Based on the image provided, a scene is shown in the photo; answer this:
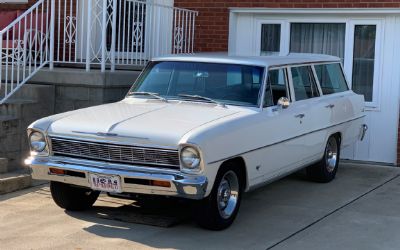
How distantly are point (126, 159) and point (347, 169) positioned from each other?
4692 mm

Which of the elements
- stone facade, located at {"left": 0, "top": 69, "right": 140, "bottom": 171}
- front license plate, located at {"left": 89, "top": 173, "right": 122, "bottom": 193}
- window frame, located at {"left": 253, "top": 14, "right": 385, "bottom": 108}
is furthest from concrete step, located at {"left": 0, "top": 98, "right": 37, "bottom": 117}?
window frame, located at {"left": 253, "top": 14, "right": 385, "bottom": 108}

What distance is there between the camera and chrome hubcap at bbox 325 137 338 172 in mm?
8711

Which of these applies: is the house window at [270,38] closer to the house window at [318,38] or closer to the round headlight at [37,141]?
the house window at [318,38]

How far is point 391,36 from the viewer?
32.8ft

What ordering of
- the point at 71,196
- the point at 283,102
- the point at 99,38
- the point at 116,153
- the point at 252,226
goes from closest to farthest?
the point at 116,153 → the point at 252,226 → the point at 71,196 → the point at 283,102 → the point at 99,38

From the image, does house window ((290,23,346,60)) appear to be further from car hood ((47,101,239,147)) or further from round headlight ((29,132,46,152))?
round headlight ((29,132,46,152))

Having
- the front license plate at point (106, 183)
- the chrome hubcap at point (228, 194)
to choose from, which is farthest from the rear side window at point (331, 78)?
the front license plate at point (106, 183)

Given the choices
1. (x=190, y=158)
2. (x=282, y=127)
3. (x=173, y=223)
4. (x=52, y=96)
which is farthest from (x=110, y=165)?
(x=52, y=96)

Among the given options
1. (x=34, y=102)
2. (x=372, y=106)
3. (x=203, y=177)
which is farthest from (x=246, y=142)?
(x=372, y=106)

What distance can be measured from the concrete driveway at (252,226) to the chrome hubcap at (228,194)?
0.18m

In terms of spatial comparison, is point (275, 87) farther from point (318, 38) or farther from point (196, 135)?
point (318, 38)

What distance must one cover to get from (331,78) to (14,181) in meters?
4.23

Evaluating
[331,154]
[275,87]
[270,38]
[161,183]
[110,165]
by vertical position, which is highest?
[270,38]

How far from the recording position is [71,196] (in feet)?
22.1
